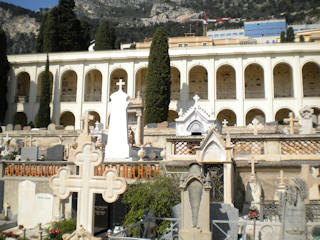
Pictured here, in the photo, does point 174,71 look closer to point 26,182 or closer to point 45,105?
point 45,105

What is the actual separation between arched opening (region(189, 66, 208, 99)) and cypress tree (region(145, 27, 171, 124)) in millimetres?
6495

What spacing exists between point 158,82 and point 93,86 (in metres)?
11.4

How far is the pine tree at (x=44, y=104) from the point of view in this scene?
104 feet

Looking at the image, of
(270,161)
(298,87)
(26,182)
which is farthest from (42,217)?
(298,87)

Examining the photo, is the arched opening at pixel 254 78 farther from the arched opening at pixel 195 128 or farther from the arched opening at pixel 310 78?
the arched opening at pixel 195 128

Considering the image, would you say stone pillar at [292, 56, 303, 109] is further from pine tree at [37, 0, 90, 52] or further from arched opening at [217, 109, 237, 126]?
pine tree at [37, 0, 90, 52]

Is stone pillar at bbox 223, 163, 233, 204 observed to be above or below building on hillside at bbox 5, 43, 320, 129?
below

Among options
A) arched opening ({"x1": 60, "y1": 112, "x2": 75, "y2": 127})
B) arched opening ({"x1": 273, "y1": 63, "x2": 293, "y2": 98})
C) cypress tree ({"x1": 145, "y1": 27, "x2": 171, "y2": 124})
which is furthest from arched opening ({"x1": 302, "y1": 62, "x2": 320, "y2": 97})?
arched opening ({"x1": 60, "y1": 112, "x2": 75, "y2": 127})

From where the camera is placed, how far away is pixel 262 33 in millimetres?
91875

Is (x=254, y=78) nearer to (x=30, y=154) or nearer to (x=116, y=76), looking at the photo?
(x=116, y=76)

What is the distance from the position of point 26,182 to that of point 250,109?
25249 millimetres

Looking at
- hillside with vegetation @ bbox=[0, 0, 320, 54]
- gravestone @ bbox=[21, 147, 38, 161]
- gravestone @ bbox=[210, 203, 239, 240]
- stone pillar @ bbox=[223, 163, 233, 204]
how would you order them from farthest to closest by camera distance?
1. hillside with vegetation @ bbox=[0, 0, 320, 54]
2. gravestone @ bbox=[21, 147, 38, 161]
3. stone pillar @ bbox=[223, 163, 233, 204]
4. gravestone @ bbox=[210, 203, 239, 240]

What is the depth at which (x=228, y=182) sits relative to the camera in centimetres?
906

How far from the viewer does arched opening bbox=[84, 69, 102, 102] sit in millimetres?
36469
